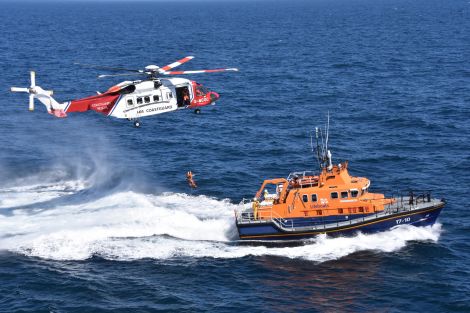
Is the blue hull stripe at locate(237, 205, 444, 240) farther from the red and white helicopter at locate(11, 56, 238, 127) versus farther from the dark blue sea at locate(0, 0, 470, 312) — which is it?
the red and white helicopter at locate(11, 56, 238, 127)

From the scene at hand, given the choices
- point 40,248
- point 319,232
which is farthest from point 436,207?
point 40,248

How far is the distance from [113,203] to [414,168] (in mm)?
32306

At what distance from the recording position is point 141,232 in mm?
59125

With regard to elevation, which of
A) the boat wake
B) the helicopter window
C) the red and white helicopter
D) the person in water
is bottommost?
the boat wake

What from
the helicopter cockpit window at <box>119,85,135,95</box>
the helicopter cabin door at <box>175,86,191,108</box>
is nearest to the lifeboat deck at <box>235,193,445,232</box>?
the helicopter cabin door at <box>175,86,191,108</box>

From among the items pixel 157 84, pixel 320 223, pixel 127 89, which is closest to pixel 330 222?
pixel 320 223

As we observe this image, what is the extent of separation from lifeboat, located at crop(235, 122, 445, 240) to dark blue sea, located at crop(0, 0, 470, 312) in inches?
46.5

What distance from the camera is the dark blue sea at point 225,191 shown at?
4966 cm

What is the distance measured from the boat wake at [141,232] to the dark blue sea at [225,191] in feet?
0.57

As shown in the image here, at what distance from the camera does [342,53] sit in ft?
511

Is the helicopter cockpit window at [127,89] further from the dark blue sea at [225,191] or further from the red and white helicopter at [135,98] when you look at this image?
the dark blue sea at [225,191]

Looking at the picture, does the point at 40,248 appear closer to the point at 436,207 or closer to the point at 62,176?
the point at 62,176

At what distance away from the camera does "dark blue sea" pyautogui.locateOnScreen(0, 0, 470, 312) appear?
4966cm

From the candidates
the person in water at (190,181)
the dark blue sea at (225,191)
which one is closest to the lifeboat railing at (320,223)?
the dark blue sea at (225,191)
